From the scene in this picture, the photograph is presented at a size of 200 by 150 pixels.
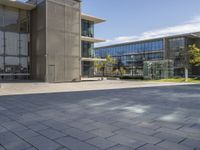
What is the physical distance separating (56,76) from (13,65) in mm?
5478

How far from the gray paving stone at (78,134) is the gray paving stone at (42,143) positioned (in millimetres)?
545

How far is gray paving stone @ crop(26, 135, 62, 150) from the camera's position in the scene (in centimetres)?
378

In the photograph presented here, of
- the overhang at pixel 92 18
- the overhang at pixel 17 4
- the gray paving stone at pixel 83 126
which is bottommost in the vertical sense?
the gray paving stone at pixel 83 126

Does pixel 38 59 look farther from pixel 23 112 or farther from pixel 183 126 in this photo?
pixel 183 126

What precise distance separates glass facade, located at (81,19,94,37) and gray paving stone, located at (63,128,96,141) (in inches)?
1229

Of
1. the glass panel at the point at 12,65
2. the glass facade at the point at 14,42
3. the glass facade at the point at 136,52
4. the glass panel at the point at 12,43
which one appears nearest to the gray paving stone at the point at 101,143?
the glass facade at the point at 14,42

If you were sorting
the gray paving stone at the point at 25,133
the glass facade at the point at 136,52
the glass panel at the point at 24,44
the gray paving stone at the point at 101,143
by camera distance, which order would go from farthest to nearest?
the glass facade at the point at 136,52 → the glass panel at the point at 24,44 → the gray paving stone at the point at 25,133 → the gray paving stone at the point at 101,143

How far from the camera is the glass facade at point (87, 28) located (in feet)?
115

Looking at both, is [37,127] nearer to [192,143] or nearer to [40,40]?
[192,143]

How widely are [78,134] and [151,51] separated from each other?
218 feet

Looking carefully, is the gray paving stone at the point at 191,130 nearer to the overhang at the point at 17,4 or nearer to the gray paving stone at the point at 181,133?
the gray paving stone at the point at 181,133

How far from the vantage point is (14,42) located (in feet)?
84.8

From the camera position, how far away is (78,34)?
90.1 feet

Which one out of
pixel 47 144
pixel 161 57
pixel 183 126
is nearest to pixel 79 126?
pixel 47 144
